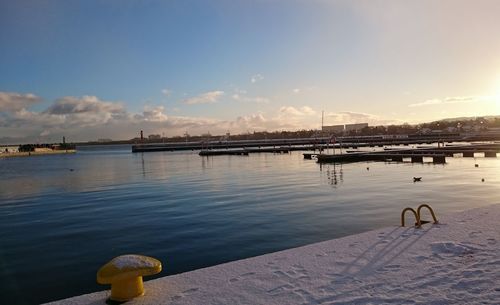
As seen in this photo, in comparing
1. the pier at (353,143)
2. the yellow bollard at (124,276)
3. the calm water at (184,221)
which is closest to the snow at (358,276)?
the yellow bollard at (124,276)

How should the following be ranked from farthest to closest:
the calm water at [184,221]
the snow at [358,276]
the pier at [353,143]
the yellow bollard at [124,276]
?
the pier at [353,143], the calm water at [184,221], the yellow bollard at [124,276], the snow at [358,276]

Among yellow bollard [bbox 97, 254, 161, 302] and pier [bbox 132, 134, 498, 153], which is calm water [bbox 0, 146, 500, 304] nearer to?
yellow bollard [bbox 97, 254, 161, 302]

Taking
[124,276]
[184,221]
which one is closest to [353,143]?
[184,221]

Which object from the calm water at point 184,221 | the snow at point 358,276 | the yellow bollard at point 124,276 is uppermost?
the yellow bollard at point 124,276

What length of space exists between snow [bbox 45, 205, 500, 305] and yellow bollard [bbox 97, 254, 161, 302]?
0.65 feet

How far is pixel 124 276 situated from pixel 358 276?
3805 millimetres

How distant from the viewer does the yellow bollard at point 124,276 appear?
247 inches

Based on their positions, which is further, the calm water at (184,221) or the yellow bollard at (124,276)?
the calm water at (184,221)

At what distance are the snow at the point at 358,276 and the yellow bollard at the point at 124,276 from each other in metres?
0.20

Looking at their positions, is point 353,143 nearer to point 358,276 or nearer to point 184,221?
point 184,221

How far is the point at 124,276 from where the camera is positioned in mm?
6258

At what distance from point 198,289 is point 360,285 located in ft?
8.49

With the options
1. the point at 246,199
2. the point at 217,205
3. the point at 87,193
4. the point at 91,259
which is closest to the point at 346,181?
the point at 246,199

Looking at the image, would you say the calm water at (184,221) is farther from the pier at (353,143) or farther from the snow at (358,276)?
the pier at (353,143)
